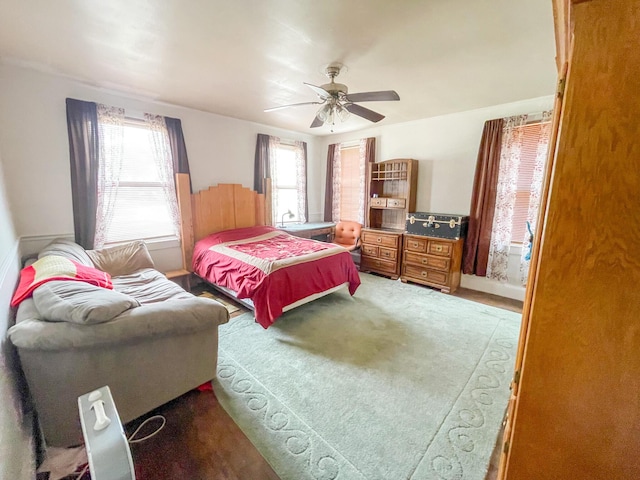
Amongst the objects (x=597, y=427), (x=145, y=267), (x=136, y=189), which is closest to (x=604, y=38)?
(x=597, y=427)

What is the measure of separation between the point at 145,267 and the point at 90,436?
2.75 meters

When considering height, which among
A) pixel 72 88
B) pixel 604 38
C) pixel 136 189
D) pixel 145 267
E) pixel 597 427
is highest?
pixel 72 88

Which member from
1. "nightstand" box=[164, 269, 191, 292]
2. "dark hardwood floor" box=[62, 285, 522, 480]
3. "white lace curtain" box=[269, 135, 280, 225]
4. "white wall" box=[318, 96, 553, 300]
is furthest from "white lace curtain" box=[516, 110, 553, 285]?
"nightstand" box=[164, 269, 191, 292]

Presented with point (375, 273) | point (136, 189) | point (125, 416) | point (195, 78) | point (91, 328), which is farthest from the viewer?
point (375, 273)

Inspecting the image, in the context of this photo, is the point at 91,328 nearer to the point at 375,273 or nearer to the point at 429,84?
the point at 429,84

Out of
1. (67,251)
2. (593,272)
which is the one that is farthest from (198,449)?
(67,251)

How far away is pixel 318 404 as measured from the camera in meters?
1.75

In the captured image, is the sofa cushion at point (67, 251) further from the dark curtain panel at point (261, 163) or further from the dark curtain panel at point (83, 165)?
the dark curtain panel at point (261, 163)

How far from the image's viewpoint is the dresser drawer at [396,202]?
165 inches

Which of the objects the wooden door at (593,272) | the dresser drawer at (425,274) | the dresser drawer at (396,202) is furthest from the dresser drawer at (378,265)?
the wooden door at (593,272)

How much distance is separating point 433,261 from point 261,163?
122 inches

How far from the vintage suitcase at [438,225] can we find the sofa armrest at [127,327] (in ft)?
9.94

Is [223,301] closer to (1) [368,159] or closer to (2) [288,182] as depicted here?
(2) [288,182]

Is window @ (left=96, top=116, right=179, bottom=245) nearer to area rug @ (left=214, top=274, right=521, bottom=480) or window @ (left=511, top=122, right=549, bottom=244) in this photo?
area rug @ (left=214, top=274, right=521, bottom=480)
